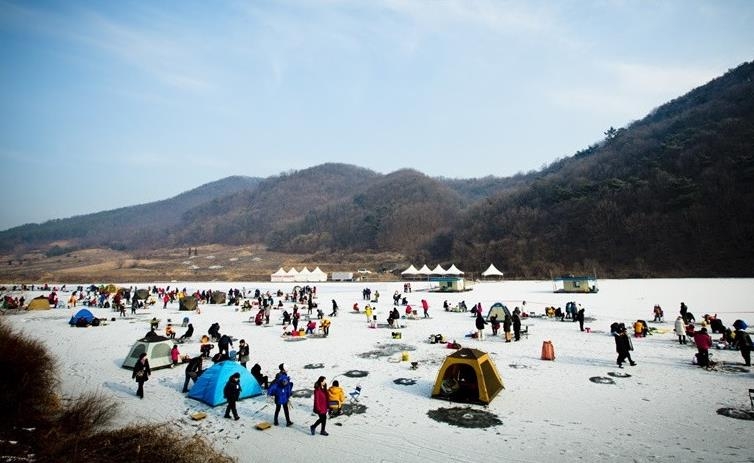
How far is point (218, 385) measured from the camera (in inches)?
396

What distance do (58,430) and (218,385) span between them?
3.42m

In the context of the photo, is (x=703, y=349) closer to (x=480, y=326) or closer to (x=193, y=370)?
(x=480, y=326)

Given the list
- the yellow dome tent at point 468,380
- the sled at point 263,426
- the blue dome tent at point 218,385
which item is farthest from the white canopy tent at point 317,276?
the sled at point 263,426

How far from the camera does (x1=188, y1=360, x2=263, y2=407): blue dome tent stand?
999 cm

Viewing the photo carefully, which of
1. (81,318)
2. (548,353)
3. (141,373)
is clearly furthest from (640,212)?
(81,318)

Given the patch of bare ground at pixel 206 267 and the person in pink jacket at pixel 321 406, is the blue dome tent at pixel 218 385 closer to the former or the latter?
the person in pink jacket at pixel 321 406

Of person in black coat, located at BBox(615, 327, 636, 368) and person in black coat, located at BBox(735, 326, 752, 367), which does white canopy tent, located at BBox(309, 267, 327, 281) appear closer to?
person in black coat, located at BBox(615, 327, 636, 368)

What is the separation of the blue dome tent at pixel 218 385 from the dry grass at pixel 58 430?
4.53ft

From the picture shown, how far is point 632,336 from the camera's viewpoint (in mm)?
16938

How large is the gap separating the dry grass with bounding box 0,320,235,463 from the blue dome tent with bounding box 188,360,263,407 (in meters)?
1.38

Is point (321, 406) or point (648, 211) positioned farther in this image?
→ point (648, 211)

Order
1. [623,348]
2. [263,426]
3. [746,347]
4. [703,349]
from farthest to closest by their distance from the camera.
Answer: [623,348], [703,349], [746,347], [263,426]

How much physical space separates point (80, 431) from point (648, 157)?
94113 millimetres

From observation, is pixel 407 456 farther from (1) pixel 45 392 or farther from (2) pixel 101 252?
(2) pixel 101 252
